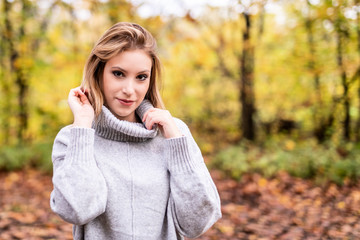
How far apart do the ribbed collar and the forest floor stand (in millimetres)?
3163

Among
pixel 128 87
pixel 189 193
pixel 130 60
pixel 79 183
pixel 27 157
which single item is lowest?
pixel 27 157

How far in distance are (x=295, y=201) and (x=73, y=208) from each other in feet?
16.9

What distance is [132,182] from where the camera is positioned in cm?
167

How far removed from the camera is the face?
1719mm

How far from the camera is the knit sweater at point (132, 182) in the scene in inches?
60.8

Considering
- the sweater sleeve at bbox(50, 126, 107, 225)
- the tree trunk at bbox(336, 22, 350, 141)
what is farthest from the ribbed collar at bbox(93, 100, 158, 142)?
the tree trunk at bbox(336, 22, 350, 141)

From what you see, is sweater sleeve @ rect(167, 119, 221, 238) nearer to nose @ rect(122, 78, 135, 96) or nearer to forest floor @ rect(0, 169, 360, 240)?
nose @ rect(122, 78, 135, 96)

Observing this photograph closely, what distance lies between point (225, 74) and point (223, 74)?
23cm

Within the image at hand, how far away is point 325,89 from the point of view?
9188 mm

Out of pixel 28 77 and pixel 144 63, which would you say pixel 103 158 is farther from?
pixel 28 77

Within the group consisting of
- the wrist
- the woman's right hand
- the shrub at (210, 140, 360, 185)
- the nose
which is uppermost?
the nose

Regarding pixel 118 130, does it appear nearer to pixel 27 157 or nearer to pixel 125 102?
pixel 125 102

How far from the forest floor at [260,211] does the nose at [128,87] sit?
3336 mm

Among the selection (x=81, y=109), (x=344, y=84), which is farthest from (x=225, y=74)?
(x=81, y=109)
